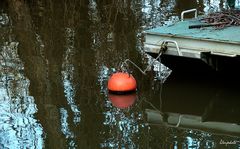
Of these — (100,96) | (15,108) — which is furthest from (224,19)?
→ (15,108)

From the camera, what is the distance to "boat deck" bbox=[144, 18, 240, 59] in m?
7.30

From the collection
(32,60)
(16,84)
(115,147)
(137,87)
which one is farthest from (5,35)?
(115,147)

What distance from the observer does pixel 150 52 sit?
25.8 ft

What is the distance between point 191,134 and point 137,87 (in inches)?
69.8

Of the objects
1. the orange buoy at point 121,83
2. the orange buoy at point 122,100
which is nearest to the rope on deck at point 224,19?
the orange buoy at point 121,83

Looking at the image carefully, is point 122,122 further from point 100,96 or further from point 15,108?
point 15,108

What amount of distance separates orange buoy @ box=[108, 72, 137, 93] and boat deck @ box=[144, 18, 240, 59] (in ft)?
1.93

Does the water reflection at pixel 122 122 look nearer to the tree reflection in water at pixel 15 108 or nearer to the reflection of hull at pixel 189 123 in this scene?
the reflection of hull at pixel 189 123

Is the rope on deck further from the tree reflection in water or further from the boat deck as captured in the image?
the tree reflection in water

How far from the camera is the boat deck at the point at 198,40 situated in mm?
7297

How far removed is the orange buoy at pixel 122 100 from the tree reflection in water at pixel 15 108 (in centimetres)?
104

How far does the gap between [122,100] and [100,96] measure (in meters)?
0.32

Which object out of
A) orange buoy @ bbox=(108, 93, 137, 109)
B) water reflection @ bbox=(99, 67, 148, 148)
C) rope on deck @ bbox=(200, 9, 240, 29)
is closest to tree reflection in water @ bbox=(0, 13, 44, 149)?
water reflection @ bbox=(99, 67, 148, 148)

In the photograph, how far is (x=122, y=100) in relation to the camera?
7438mm
